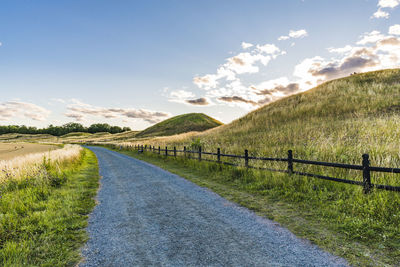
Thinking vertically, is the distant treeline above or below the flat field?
above

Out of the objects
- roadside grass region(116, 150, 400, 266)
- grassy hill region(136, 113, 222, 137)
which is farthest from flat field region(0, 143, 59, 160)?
grassy hill region(136, 113, 222, 137)

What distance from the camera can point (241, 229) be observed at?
4.75m

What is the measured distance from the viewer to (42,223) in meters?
5.22

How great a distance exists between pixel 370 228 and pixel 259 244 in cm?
263

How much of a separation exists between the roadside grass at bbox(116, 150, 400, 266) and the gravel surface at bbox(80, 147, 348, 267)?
1.50ft

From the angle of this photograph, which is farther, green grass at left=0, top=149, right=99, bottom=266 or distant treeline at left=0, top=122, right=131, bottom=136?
distant treeline at left=0, top=122, right=131, bottom=136

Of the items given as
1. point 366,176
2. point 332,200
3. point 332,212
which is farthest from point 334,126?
point 332,212

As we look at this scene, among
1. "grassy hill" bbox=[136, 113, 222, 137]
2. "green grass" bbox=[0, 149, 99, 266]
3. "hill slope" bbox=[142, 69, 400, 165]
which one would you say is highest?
"grassy hill" bbox=[136, 113, 222, 137]

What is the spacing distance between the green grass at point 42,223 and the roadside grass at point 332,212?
15.4 ft

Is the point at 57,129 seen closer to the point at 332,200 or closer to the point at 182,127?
the point at 182,127

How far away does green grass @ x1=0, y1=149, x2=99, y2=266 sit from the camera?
12.8ft

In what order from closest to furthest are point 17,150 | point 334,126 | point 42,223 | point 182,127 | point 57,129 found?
point 42,223 < point 334,126 < point 17,150 < point 182,127 < point 57,129

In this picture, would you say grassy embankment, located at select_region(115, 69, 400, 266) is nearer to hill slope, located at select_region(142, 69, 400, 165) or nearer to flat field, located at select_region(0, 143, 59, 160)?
hill slope, located at select_region(142, 69, 400, 165)

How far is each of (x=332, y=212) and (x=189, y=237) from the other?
12.6 ft
